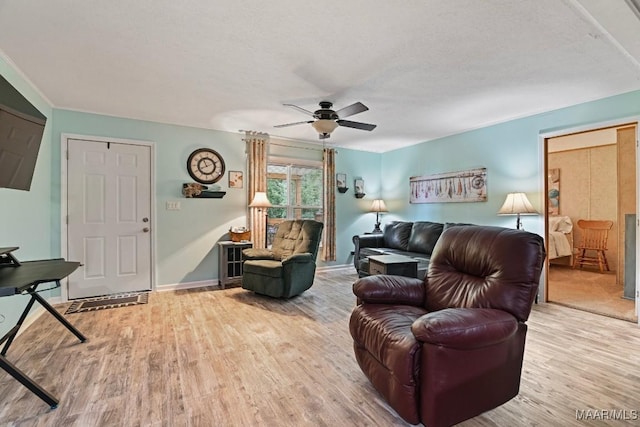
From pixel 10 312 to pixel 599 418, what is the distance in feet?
14.5

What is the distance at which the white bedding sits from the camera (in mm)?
5322

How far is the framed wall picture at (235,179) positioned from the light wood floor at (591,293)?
4662 mm

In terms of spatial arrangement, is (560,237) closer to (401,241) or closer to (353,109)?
(401,241)

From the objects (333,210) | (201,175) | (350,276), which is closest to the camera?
(201,175)

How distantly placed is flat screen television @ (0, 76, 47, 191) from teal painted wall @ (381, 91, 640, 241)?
513cm

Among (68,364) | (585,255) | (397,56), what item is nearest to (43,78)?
(68,364)

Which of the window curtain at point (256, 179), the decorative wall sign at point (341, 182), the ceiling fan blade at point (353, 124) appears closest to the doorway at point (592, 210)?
the ceiling fan blade at point (353, 124)

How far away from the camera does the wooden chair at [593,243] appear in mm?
5523

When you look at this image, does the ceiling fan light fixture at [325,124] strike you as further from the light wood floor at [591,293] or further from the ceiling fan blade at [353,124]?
the light wood floor at [591,293]

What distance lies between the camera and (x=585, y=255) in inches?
230

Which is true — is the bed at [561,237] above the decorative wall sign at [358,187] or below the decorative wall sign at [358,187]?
below

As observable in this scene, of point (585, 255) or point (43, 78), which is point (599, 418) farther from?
point (585, 255)

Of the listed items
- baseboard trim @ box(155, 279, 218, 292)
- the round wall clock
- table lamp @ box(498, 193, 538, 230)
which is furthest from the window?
table lamp @ box(498, 193, 538, 230)

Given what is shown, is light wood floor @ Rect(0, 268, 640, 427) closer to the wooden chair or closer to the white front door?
the white front door
